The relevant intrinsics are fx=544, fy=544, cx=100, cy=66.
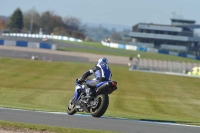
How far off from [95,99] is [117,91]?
Answer: 22.5m

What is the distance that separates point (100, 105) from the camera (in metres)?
14.5

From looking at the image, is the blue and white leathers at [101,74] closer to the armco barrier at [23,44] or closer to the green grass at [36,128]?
the green grass at [36,128]

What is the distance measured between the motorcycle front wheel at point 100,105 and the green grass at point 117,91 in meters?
5.95

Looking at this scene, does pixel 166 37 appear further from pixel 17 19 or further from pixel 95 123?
pixel 95 123

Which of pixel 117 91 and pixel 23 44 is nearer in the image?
pixel 117 91

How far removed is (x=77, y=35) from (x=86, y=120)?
159 meters

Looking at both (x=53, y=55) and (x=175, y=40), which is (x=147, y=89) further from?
(x=175, y=40)

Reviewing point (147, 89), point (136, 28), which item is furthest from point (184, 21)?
point (147, 89)

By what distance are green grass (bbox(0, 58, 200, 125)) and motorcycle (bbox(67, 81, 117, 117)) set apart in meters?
5.16

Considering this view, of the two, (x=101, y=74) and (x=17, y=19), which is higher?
(x=101, y=74)

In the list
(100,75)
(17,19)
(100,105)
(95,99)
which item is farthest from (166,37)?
(100,105)

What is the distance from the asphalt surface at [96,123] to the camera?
12.6 metres

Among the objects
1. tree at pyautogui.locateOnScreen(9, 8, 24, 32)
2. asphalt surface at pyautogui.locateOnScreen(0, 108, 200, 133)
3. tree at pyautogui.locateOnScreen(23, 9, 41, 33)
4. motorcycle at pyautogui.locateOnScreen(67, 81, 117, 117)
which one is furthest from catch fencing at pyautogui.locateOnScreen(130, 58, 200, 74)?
tree at pyautogui.locateOnScreen(23, 9, 41, 33)

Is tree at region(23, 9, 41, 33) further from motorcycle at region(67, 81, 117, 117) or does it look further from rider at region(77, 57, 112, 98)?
rider at region(77, 57, 112, 98)
